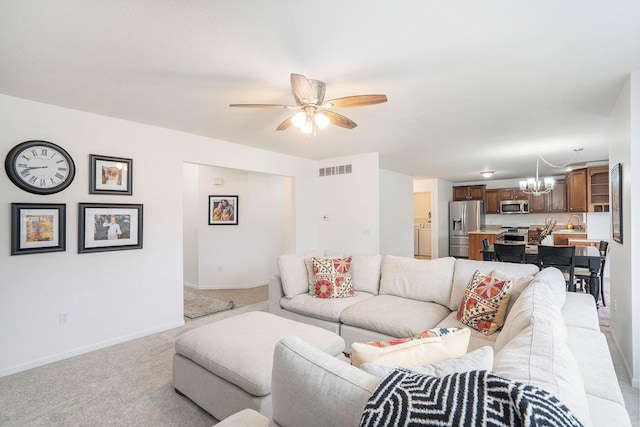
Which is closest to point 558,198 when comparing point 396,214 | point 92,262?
point 396,214

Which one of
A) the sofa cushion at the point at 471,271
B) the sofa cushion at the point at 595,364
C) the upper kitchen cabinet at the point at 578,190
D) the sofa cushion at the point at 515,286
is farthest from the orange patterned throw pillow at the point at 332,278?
the upper kitchen cabinet at the point at 578,190

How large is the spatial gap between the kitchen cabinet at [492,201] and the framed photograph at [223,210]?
705cm

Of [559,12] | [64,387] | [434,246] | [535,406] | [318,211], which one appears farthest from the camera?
[434,246]

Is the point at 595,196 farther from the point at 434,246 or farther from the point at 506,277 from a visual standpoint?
the point at 506,277

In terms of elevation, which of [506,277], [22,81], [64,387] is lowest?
[64,387]

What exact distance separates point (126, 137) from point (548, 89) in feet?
13.6

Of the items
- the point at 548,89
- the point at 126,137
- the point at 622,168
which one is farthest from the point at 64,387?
the point at 622,168

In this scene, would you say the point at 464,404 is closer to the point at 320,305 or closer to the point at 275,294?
the point at 320,305

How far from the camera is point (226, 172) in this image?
589cm

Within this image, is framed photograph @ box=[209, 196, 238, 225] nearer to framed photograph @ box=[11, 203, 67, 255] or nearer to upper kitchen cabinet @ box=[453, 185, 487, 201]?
framed photograph @ box=[11, 203, 67, 255]

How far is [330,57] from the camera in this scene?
2.08 meters

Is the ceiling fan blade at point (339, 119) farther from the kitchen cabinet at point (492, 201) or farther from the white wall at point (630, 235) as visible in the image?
the kitchen cabinet at point (492, 201)

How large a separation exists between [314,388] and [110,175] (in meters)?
3.41

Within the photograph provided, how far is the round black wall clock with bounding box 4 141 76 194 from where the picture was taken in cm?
272
